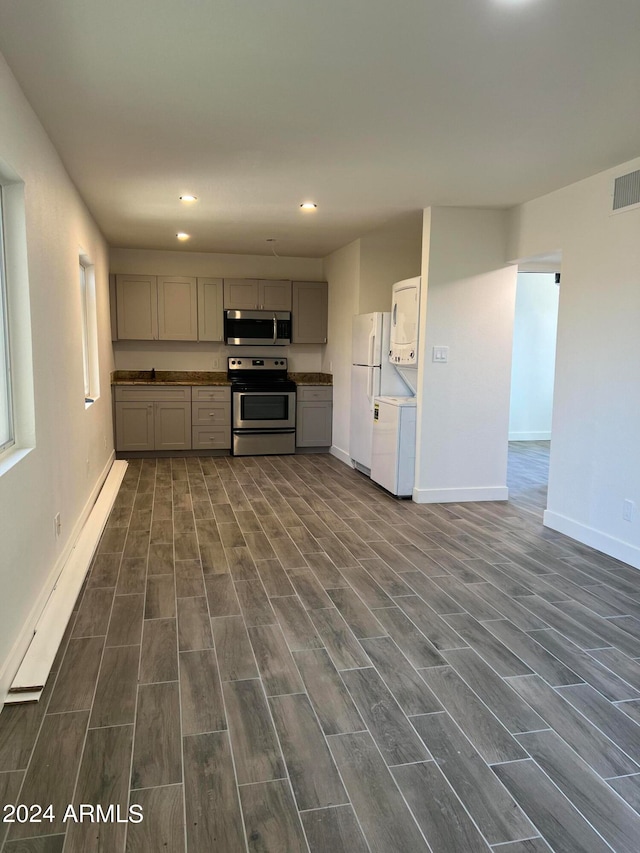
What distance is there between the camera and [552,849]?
5.36 ft

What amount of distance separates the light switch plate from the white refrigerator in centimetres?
A: 79

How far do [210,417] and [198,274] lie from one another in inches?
74.5

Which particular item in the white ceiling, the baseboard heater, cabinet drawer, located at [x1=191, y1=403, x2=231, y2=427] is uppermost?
the white ceiling

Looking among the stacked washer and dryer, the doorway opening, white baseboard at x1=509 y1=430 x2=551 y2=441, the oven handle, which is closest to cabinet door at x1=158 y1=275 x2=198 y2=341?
the oven handle

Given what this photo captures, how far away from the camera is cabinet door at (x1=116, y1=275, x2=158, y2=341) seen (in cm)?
731

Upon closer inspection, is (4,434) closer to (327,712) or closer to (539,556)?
(327,712)

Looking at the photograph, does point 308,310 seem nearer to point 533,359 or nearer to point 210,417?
point 210,417

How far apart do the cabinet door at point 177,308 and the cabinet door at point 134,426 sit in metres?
0.95

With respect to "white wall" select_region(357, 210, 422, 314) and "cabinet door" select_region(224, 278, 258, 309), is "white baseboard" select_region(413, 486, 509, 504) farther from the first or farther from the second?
"cabinet door" select_region(224, 278, 258, 309)

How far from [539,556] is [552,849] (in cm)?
248

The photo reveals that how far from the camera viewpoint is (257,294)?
768 cm

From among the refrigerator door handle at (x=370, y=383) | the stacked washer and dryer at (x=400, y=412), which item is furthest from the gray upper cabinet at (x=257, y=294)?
the stacked washer and dryer at (x=400, y=412)

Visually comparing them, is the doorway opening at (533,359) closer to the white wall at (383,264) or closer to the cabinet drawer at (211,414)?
the white wall at (383,264)

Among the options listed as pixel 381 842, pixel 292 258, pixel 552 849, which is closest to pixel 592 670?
pixel 552 849
